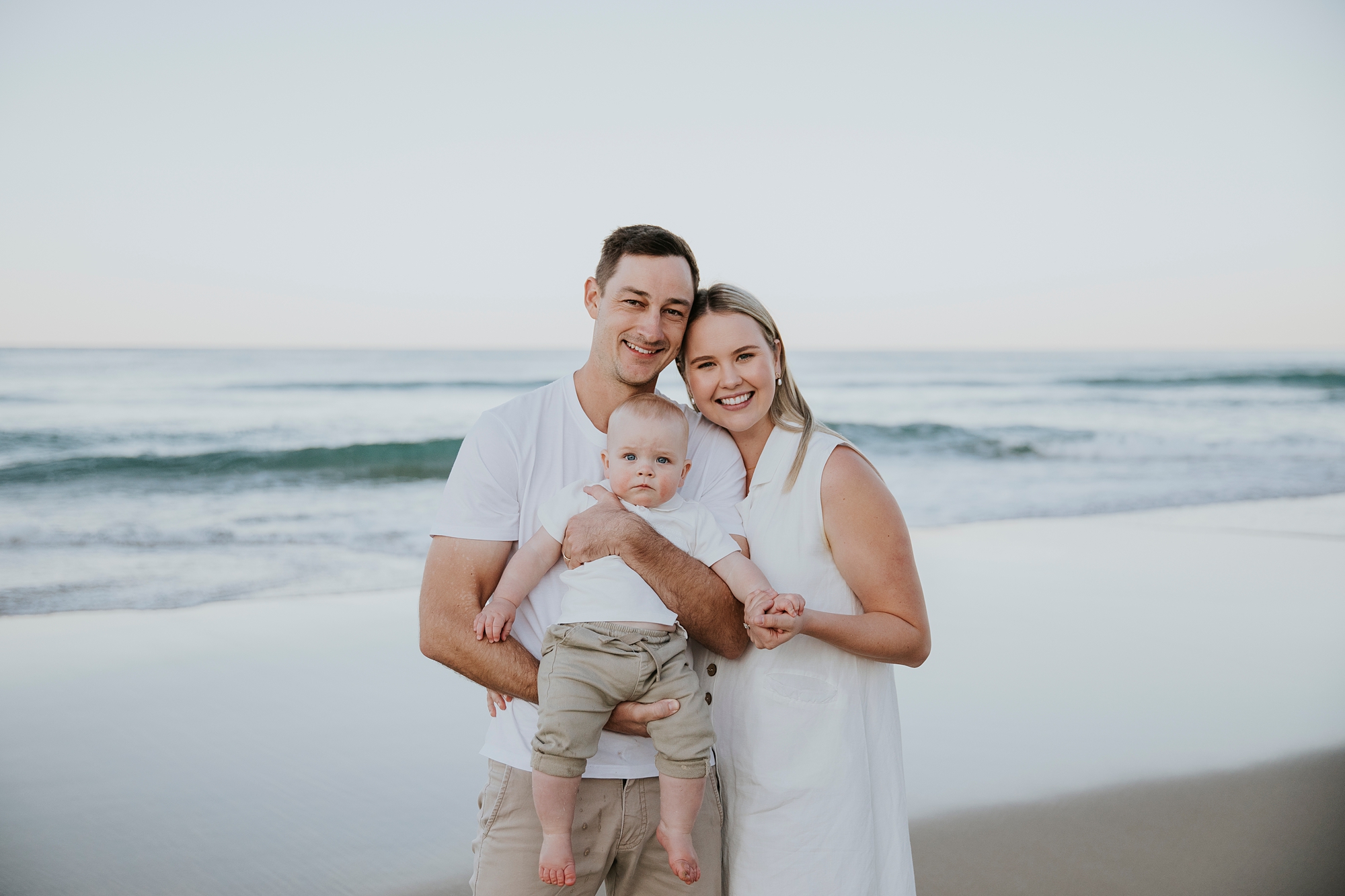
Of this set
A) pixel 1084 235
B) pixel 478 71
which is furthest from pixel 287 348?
pixel 1084 235

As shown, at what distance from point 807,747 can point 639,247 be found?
136cm

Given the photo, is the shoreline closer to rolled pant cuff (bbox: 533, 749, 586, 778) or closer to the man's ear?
the man's ear

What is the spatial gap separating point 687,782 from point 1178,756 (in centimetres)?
299

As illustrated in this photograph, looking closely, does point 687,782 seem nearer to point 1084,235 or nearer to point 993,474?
point 993,474

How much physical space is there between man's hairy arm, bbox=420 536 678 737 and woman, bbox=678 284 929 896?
31 cm

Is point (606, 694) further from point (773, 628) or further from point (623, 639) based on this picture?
point (773, 628)

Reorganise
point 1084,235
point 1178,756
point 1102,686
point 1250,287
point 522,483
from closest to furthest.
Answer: point 522,483
point 1178,756
point 1102,686
point 1084,235
point 1250,287

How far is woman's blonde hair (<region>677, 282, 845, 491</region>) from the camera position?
2373 mm

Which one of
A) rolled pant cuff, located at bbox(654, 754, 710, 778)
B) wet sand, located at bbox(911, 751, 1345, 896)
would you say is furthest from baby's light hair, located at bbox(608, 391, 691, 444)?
wet sand, located at bbox(911, 751, 1345, 896)

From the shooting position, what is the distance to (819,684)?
218cm

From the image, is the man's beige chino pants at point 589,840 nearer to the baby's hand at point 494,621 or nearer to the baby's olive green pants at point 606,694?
the baby's olive green pants at point 606,694

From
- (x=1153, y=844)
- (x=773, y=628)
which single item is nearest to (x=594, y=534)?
(x=773, y=628)

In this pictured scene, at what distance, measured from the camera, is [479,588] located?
2.12 m

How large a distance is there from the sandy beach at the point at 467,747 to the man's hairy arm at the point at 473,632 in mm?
1496
